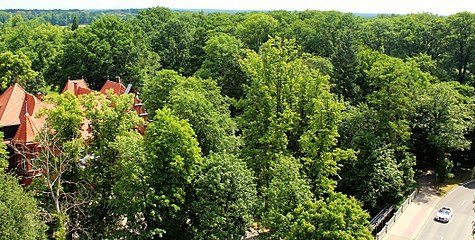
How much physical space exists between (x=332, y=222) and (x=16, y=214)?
15.3 meters

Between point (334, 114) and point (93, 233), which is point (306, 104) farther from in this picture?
point (93, 233)

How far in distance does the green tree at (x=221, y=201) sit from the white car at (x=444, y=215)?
1859 centimetres

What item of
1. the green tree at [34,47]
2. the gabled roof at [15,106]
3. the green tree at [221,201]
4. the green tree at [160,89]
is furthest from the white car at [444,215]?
the green tree at [34,47]

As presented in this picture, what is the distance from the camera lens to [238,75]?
53781 mm

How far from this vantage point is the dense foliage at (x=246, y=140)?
83.5 feet

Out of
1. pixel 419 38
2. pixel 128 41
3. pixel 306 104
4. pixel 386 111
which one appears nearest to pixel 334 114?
pixel 306 104

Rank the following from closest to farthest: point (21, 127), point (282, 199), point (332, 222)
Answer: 1. point (332, 222)
2. point (282, 199)
3. point (21, 127)

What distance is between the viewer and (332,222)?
23156 millimetres

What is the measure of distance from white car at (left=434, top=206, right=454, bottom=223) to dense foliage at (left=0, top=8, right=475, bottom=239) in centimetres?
327

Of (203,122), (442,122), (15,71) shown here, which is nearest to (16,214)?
(203,122)

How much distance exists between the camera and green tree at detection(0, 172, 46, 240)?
2162 centimetres

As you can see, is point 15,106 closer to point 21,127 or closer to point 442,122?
point 21,127

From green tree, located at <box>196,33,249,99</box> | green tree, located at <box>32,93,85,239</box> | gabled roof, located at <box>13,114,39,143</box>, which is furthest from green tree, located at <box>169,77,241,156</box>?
green tree, located at <box>196,33,249,99</box>

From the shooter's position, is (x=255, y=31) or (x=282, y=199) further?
(x=255, y=31)
